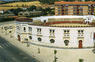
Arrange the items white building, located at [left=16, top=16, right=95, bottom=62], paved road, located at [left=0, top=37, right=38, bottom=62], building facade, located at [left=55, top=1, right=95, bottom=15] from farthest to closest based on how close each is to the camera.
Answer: building facade, located at [left=55, top=1, right=95, bottom=15]
white building, located at [left=16, top=16, right=95, bottom=62]
paved road, located at [left=0, top=37, right=38, bottom=62]

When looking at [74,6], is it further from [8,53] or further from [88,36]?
[8,53]

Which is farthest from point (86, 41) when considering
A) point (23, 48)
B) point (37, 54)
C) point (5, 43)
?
point (5, 43)

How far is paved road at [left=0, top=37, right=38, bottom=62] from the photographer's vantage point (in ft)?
178

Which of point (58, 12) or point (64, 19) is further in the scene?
point (58, 12)

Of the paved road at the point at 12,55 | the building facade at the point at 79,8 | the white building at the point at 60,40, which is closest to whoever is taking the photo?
the paved road at the point at 12,55

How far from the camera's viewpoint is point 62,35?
6656 cm

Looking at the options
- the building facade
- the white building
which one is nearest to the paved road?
the white building

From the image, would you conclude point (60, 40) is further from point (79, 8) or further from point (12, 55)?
point (79, 8)

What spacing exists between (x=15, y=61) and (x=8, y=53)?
28.6 feet

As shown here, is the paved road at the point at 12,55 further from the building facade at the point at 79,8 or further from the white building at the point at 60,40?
the building facade at the point at 79,8

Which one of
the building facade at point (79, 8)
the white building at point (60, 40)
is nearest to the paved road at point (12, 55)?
the white building at point (60, 40)

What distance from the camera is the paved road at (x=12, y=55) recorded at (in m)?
54.4

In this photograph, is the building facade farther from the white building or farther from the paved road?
the paved road

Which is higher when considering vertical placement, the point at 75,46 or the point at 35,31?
the point at 35,31
